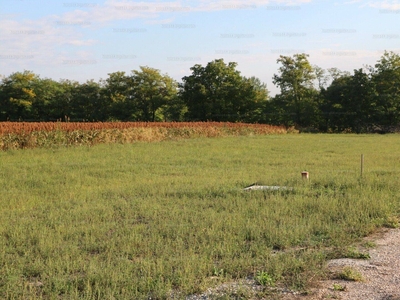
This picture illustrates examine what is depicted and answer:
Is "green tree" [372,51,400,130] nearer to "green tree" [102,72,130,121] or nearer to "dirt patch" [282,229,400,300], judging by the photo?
"green tree" [102,72,130,121]

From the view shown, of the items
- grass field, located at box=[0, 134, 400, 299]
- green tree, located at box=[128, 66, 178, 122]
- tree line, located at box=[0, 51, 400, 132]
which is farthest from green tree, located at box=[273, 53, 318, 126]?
grass field, located at box=[0, 134, 400, 299]

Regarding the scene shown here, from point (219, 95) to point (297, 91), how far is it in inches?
426

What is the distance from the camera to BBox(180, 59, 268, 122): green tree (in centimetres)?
5512

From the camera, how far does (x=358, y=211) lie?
25.6ft

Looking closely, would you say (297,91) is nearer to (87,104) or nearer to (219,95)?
(219,95)

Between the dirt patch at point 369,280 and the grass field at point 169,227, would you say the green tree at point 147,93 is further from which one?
the dirt patch at point 369,280

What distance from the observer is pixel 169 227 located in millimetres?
6734

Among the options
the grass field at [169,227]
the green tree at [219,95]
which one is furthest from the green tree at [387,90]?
the grass field at [169,227]

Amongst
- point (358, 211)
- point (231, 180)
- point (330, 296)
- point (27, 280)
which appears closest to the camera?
point (330, 296)

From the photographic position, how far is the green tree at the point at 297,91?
186ft

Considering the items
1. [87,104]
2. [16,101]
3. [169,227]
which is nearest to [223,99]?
[87,104]

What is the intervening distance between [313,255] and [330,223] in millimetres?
1820

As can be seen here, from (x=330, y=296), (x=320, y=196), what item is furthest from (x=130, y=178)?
(x=330, y=296)

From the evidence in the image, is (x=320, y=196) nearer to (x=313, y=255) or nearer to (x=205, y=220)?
(x=205, y=220)
